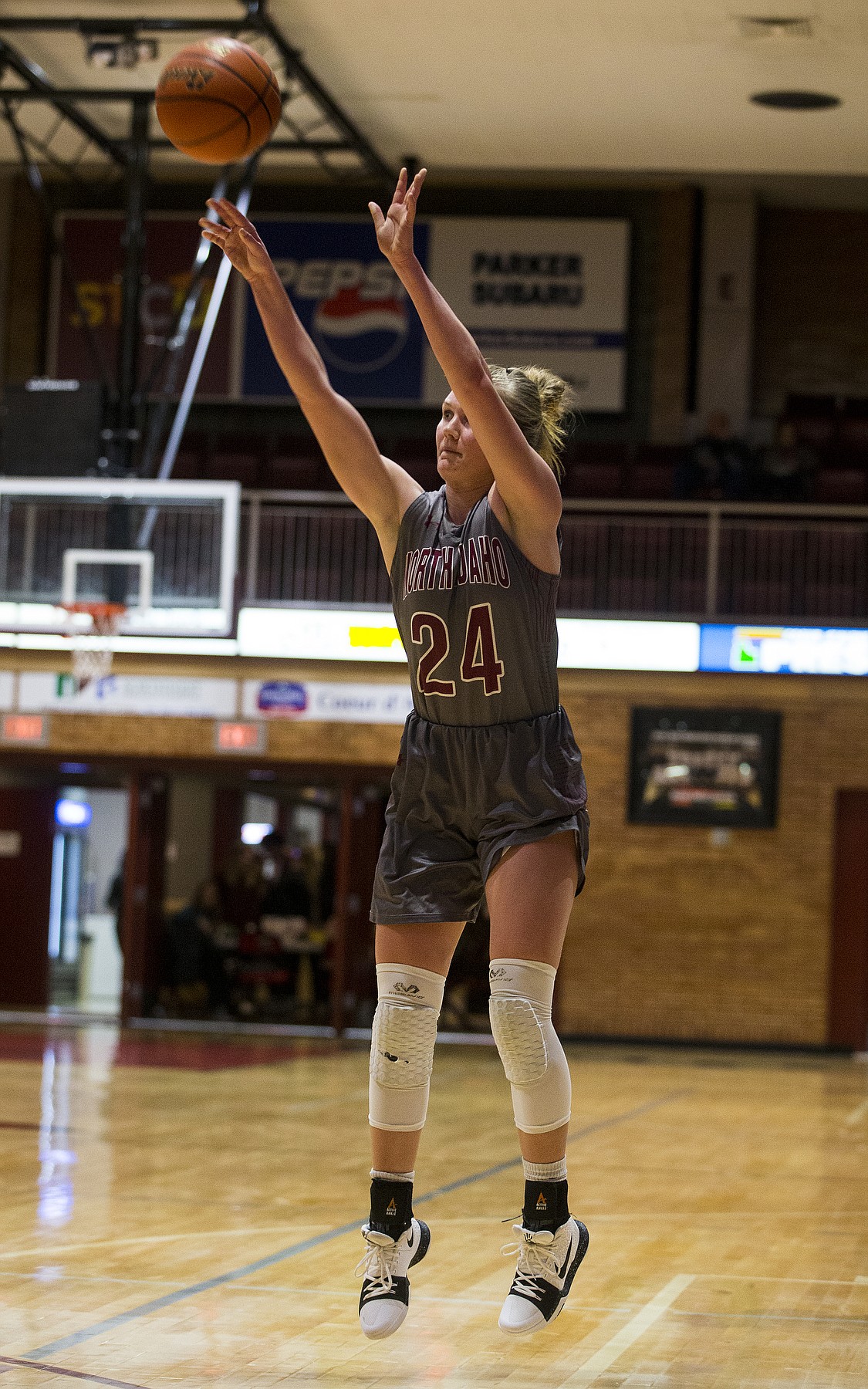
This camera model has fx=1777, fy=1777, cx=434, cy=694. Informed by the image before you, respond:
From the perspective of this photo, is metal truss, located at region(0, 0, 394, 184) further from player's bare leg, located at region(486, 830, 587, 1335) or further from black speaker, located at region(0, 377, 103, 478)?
player's bare leg, located at region(486, 830, 587, 1335)

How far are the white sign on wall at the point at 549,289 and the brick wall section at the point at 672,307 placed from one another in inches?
13.8

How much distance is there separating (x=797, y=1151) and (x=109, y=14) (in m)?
10.1

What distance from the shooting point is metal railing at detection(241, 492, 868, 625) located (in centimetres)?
1455

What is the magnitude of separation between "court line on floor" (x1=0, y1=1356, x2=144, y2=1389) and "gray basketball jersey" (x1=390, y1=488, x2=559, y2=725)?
1423mm

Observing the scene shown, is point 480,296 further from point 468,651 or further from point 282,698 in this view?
point 468,651

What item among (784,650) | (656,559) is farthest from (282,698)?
(784,650)

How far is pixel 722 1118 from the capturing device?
9859mm

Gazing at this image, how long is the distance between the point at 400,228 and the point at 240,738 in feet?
39.5

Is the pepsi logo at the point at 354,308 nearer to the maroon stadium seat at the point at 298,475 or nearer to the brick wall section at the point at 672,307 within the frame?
the maroon stadium seat at the point at 298,475

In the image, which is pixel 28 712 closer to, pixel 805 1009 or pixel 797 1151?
pixel 805 1009

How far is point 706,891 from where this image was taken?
14.8m

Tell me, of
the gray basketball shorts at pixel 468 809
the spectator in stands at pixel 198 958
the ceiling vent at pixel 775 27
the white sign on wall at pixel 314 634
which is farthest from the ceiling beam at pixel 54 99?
the gray basketball shorts at pixel 468 809

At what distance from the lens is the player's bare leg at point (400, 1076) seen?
11.3ft

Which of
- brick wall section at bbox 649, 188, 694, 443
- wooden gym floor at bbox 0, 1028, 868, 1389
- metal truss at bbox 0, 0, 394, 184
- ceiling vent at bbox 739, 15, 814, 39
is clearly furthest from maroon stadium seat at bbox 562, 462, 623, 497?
wooden gym floor at bbox 0, 1028, 868, 1389
